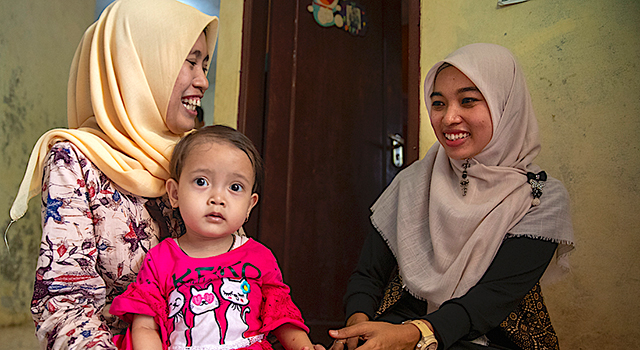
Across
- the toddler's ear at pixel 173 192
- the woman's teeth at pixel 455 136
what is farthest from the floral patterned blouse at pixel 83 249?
the woman's teeth at pixel 455 136

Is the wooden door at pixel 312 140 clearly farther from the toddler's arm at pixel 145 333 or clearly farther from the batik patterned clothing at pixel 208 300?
the toddler's arm at pixel 145 333

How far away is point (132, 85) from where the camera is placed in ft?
4.53

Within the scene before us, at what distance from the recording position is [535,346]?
4.54 ft

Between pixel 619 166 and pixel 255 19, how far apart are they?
2.11m

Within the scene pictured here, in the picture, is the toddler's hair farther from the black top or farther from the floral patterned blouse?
the black top

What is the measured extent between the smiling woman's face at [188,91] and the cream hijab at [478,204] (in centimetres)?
79

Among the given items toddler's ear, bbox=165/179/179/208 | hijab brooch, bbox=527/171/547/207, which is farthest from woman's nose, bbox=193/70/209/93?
hijab brooch, bbox=527/171/547/207

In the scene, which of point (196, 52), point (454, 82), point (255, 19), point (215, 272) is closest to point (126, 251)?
point (215, 272)

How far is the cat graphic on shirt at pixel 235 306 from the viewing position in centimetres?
115

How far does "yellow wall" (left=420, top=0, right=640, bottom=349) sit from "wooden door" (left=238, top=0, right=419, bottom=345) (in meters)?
1.23

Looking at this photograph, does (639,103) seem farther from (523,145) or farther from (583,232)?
(523,145)

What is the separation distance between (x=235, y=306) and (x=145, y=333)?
216 millimetres

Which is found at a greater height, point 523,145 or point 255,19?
point 255,19

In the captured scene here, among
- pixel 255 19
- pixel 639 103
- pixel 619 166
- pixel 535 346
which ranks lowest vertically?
pixel 535 346
